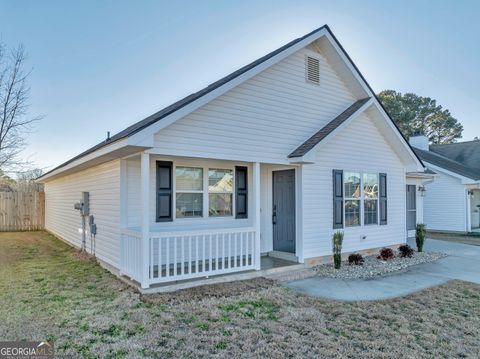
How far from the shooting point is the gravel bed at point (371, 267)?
7402 mm

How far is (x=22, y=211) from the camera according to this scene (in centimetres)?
1734

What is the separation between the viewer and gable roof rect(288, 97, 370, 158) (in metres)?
7.77

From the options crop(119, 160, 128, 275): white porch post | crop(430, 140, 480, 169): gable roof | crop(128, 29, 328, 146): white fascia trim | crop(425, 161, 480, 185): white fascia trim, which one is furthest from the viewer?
crop(430, 140, 480, 169): gable roof

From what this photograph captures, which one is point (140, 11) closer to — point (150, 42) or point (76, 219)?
point (150, 42)

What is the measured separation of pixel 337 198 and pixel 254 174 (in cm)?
280

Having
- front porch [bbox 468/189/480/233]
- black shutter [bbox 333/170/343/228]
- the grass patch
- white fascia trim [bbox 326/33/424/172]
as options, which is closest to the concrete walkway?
the grass patch

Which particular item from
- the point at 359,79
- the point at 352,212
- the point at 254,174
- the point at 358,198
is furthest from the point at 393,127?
the point at 254,174

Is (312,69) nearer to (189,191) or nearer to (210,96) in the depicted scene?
(210,96)

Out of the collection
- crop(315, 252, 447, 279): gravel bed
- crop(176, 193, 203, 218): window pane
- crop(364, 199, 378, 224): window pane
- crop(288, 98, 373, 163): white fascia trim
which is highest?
crop(288, 98, 373, 163): white fascia trim

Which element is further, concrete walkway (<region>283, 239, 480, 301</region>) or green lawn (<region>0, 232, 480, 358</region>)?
concrete walkway (<region>283, 239, 480, 301</region>)

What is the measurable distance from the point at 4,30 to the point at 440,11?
18320mm

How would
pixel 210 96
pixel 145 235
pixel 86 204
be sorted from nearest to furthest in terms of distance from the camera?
pixel 145 235 → pixel 210 96 → pixel 86 204

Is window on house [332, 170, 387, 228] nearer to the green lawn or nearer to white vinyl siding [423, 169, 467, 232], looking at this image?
the green lawn

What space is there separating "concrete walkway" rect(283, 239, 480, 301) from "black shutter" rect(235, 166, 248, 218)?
2.27 meters
